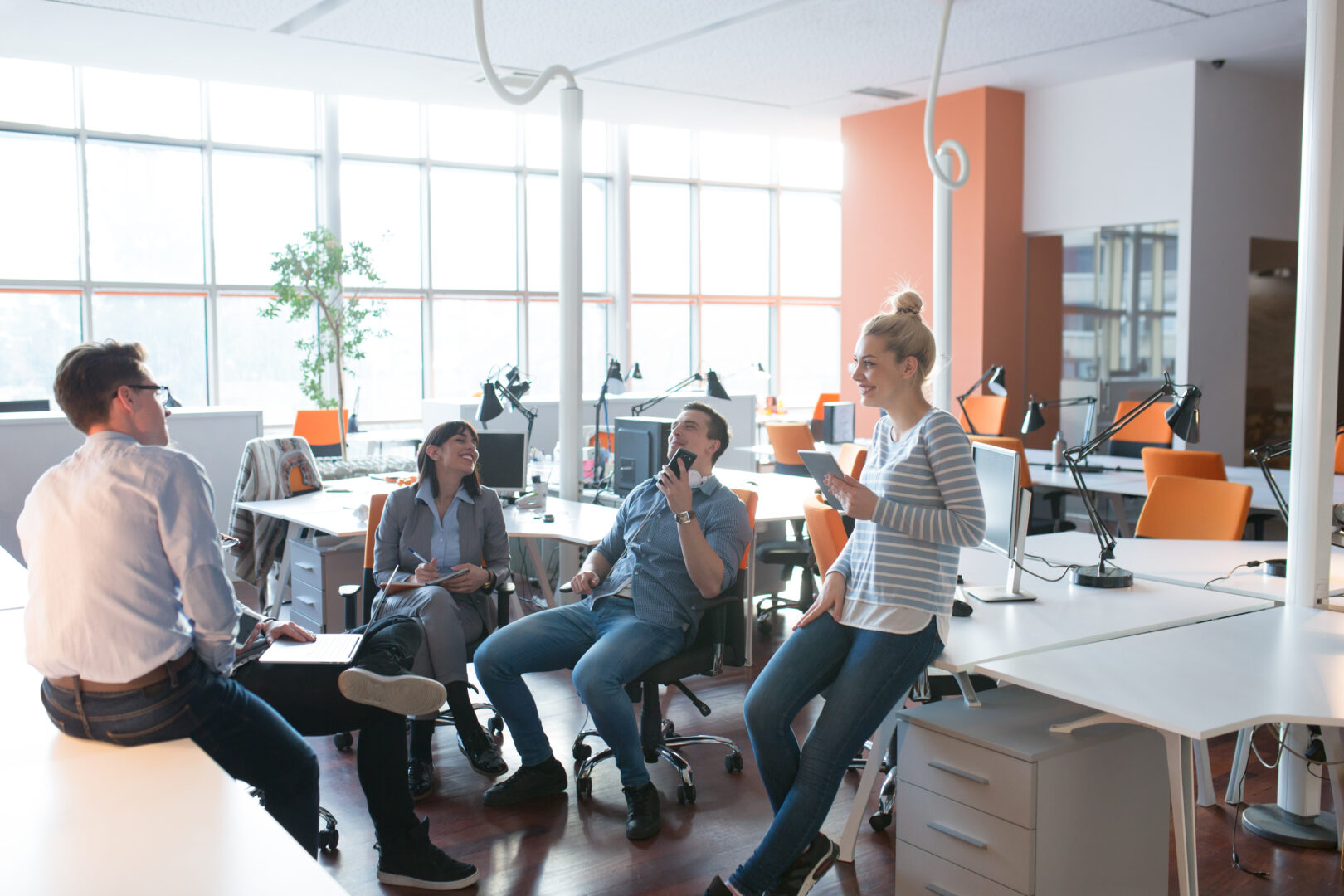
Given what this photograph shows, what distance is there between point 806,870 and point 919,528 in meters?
0.86

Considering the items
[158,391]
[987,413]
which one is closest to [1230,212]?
[987,413]

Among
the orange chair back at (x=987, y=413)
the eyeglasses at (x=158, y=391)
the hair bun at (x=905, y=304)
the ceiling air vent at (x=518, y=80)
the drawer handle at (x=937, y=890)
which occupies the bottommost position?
the drawer handle at (x=937, y=890)

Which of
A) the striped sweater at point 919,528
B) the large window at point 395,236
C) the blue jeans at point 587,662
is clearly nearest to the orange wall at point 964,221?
the large window at point 395,236

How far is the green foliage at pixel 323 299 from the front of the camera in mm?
8930

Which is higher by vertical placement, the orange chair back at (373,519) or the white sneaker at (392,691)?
the orange chair back at (373,519)

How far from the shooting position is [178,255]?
995 cm

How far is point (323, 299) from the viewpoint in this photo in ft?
30.1

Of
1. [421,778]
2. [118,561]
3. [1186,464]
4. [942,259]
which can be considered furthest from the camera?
[942,259]

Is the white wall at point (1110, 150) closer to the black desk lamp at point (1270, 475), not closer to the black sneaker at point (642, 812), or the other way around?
the black desk lamp at point (1270, 475)

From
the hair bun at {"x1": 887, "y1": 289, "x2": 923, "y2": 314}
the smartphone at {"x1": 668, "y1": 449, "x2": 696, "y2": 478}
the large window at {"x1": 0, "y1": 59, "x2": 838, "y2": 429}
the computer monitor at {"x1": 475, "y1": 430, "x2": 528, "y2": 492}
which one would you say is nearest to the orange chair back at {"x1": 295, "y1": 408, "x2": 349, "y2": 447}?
the large window at {"x1": 0, "y1": 59, "x2": 838, "y2": 429}

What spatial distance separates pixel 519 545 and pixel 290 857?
445 cm

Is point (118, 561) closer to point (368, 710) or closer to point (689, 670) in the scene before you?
point (368, 710)

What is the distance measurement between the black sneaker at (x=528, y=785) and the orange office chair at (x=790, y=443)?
3.93 m

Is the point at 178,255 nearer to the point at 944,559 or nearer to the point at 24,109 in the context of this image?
the point at 24,109
